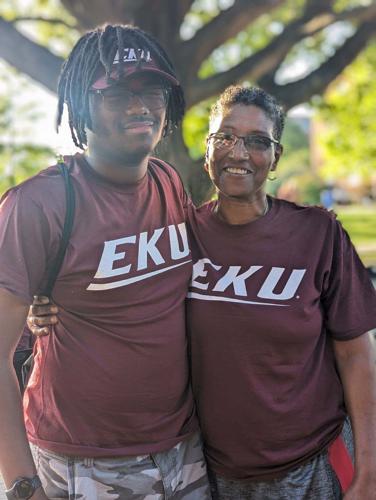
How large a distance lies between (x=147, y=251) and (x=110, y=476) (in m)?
0.71

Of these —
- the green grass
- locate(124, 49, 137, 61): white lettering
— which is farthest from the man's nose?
the green grass

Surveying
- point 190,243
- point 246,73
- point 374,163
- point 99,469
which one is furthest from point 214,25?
point 374,163

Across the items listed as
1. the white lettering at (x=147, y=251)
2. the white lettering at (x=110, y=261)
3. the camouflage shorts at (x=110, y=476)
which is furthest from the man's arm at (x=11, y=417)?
the white lettering at (x=147, y=251)

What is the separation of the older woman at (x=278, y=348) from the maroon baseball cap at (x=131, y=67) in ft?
1.07

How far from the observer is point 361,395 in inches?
90.7

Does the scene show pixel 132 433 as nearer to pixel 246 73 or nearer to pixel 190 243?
pixel 190 243

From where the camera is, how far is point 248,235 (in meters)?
2.34

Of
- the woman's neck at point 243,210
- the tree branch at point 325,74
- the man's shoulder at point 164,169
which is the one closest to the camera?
the woman's neck at point 243,210

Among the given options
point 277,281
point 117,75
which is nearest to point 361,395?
point 277,281

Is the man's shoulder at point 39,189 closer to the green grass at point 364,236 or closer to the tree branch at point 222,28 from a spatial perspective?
the tree branch at point 222,28

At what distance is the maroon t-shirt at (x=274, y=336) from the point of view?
87.5 inches

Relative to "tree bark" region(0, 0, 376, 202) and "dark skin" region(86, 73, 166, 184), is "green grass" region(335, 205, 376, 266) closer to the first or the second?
"tree bark" region(0, 0, 376, 202)

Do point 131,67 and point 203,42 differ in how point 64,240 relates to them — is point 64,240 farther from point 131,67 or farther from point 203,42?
point 203,42

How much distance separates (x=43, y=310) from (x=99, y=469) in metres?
0.53
